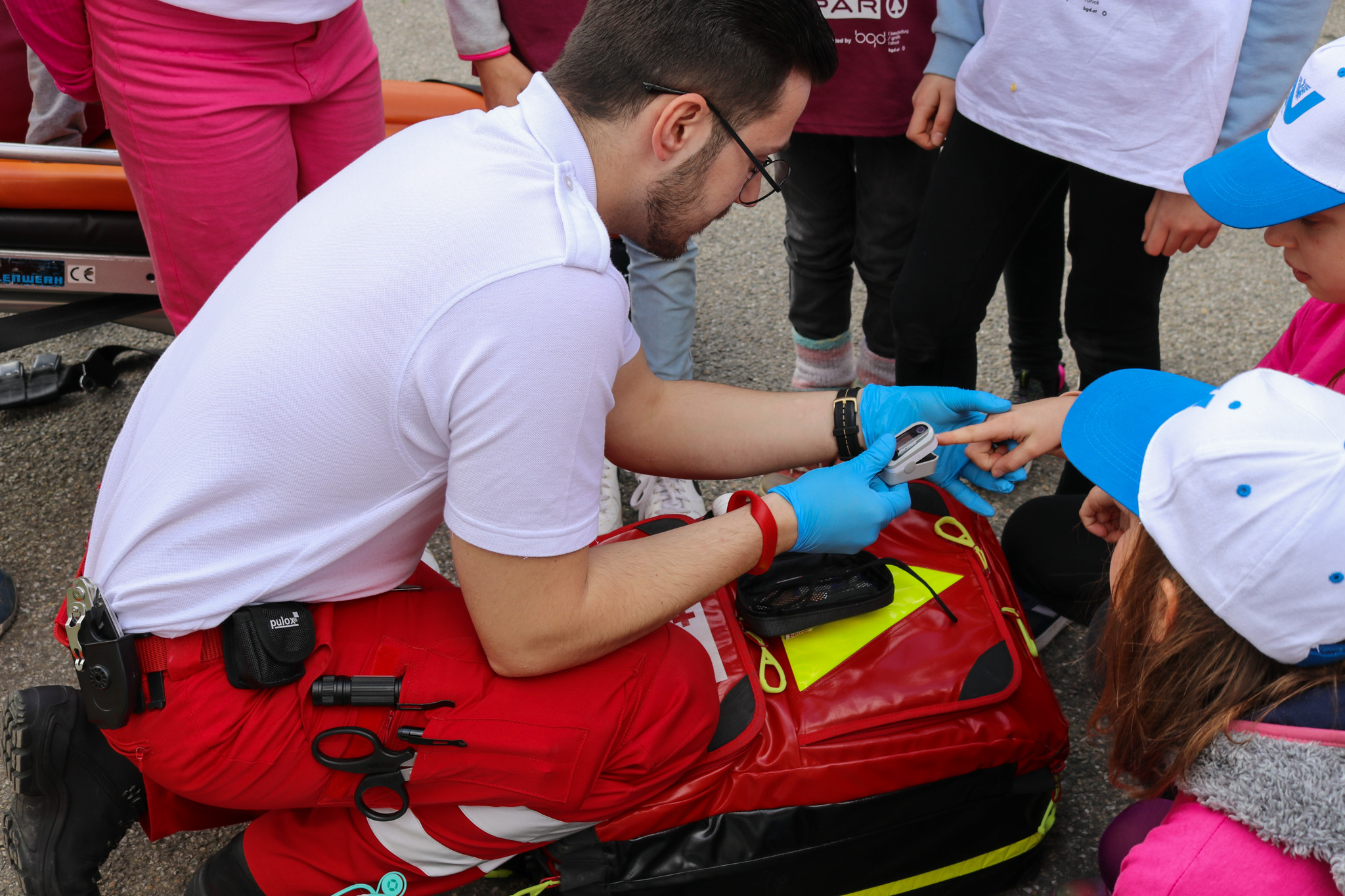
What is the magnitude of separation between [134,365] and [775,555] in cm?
206

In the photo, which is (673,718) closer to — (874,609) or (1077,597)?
(874,609)

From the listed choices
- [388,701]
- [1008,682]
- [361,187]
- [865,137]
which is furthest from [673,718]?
[865,137]

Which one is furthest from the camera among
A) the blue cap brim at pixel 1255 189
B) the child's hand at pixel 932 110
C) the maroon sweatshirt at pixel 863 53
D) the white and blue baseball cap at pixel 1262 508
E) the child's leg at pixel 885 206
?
the child's leg at pixel 885 206

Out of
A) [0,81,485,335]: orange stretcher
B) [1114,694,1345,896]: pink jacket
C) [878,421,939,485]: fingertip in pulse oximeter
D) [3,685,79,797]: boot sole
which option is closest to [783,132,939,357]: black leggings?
[878,421,939,485]: fingertip in pulse oximeter

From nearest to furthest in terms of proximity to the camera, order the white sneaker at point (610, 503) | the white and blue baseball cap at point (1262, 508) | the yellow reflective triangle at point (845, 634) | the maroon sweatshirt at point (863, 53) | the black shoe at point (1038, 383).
A: the white and blue baseball cap at point (1262, 508)
the yellow reflective triangle at point (845, 634)
the maroon sweatshirt at point (863, 53)
the white sneaker at point (610, 503)
the black shoe at point (1038, 383)

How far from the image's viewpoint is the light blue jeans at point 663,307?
2244 millimetres

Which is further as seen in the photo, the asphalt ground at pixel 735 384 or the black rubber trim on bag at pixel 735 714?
the asphalt ground at pixel 735 384

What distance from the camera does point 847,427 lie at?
5.49ft

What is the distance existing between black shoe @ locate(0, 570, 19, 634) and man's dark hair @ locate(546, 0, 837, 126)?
1611 millimetres

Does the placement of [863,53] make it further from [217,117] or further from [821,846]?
[821,846]

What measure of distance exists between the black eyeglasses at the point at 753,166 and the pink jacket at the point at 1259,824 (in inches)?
34.0

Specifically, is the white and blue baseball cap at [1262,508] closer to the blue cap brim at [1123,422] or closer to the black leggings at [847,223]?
the blue cap brim at [1123,422]

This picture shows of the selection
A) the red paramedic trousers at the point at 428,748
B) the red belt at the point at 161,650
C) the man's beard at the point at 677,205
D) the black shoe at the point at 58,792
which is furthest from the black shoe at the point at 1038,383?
the black shoe at the point at 58,792

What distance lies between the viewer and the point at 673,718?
1.31 metres
